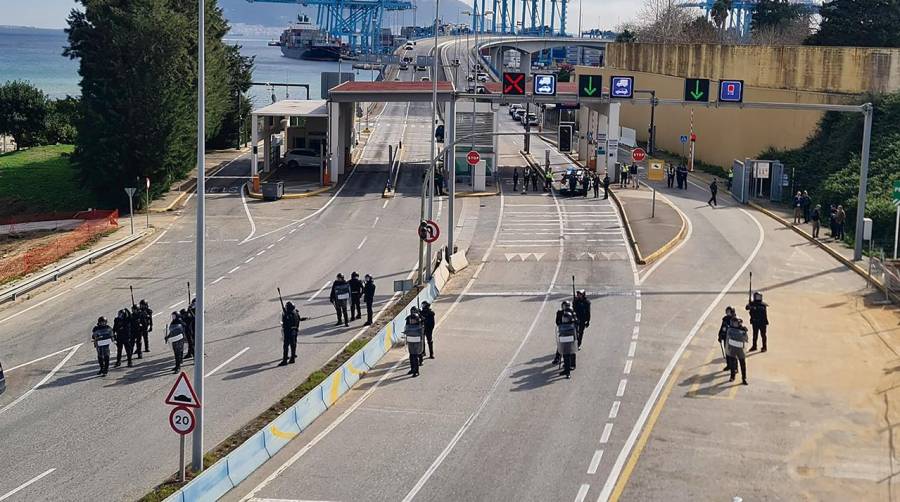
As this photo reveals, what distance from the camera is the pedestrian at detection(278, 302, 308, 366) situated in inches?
975

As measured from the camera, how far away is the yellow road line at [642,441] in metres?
17.5

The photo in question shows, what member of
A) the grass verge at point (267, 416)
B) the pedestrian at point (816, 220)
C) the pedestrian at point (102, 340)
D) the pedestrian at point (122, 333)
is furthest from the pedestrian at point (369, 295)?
the pedestrian at point (816, 220)

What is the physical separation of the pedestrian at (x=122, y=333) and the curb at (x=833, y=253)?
2238 centimetres

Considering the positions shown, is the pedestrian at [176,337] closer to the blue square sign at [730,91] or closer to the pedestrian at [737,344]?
the pedestrian at [737,344]

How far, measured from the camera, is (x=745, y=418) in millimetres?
21297

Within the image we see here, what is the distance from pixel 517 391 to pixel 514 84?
20.3 meters

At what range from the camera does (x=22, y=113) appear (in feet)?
260

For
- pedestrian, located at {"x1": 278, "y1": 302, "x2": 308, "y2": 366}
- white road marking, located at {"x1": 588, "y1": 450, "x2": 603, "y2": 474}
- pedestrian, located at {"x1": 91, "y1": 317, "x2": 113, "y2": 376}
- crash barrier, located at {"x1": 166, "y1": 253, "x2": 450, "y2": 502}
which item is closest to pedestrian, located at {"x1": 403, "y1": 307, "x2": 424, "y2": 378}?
crash barrier, located at {"x1": 166, "y1": 253, "x2": 450, "y2": 502}

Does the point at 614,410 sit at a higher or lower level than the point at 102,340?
lower

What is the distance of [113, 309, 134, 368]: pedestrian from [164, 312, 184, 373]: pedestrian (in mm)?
1178

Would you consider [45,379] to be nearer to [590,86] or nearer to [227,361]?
[227,361]

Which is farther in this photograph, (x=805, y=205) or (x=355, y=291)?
(x=805, y=205)

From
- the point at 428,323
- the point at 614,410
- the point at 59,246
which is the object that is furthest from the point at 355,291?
the point at 59,246

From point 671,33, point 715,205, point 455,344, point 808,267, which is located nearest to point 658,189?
point 715,205
